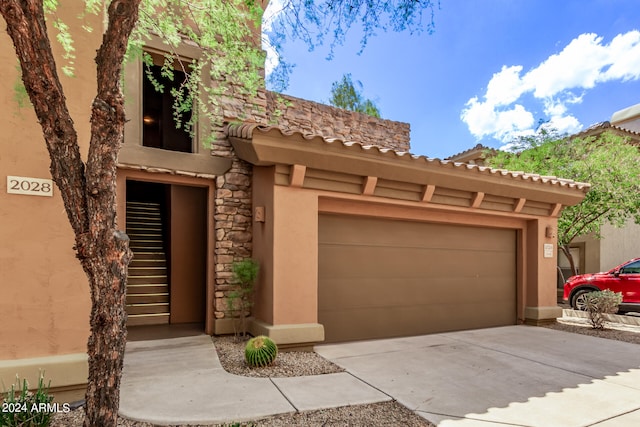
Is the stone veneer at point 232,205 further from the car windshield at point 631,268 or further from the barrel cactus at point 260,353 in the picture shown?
the car windshield at point 631,268

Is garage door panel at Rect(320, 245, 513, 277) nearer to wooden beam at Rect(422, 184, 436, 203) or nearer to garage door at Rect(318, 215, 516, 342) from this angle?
garage door at Rect(318, 215, 516, 342)

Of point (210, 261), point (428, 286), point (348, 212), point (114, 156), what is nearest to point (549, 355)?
point (428, 286)

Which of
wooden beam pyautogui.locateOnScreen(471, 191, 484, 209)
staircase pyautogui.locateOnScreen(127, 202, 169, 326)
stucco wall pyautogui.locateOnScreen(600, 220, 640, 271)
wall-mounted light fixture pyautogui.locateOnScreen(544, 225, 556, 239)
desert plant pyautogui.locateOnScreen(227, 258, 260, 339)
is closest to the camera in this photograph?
desert plant pyautogui.locateOnScreen(227, 258, 260, 339)

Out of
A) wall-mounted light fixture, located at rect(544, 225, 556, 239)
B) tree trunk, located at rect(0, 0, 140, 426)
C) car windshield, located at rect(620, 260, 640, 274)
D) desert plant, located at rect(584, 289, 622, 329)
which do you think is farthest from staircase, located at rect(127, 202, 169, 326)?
car windshield, located at rect(620, 260, 640, 274)

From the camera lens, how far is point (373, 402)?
12.4 feet

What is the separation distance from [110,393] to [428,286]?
6057 mm

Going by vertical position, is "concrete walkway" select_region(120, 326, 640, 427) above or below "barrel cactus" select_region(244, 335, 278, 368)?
below

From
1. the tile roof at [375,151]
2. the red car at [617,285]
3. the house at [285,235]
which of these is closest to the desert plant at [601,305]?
the house at [285,235]

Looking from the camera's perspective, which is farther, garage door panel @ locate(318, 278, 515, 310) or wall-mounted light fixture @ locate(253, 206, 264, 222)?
garage door panel @ locate(318, 278, 515, 310)

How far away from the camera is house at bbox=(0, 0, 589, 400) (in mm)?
3596

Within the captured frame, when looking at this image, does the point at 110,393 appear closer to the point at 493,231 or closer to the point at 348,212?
the point at 348,212

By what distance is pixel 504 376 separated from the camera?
4.68 meters

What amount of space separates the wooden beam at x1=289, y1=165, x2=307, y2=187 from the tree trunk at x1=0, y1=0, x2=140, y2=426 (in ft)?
11.4

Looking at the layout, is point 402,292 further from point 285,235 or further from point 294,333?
point 285,235
